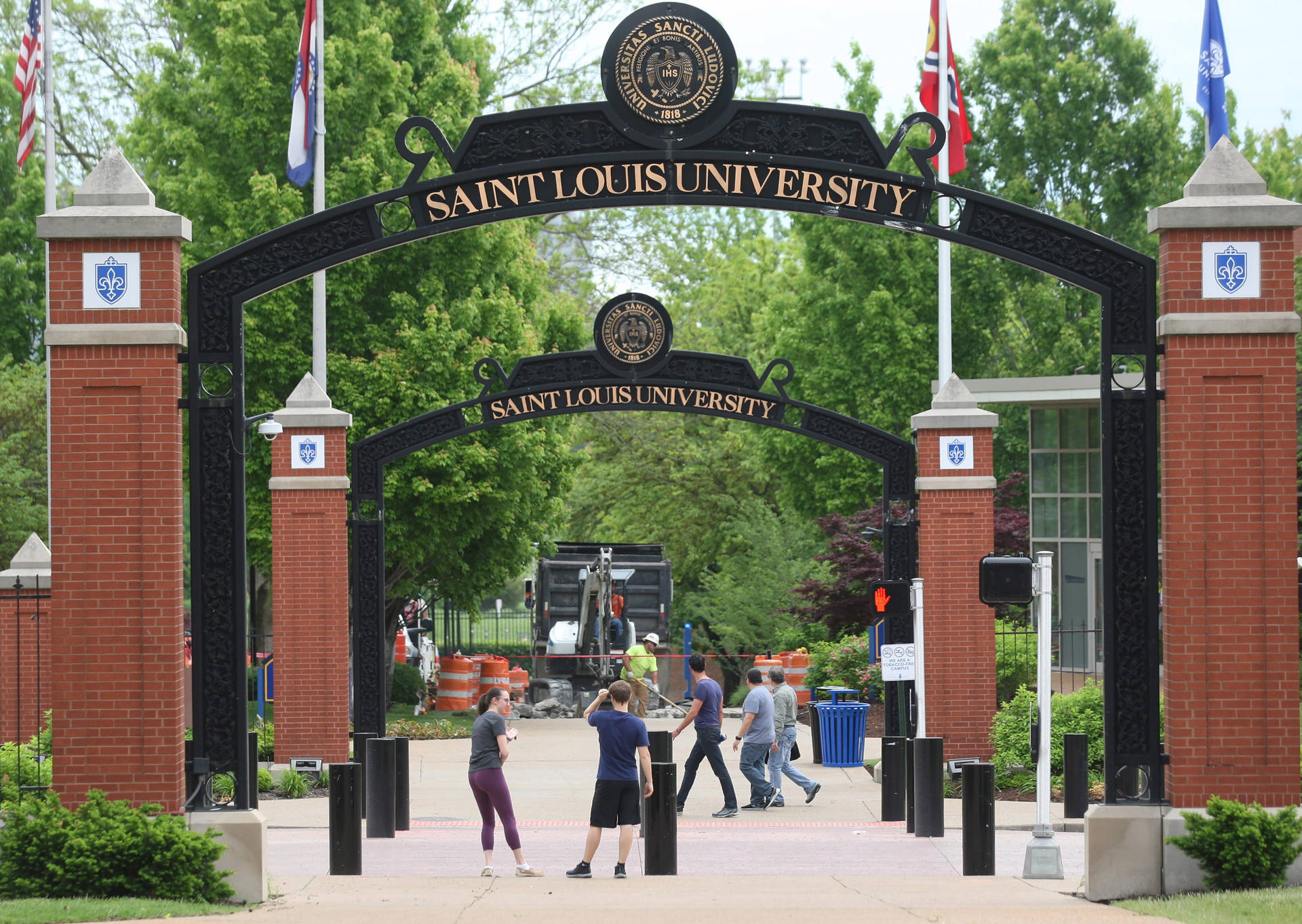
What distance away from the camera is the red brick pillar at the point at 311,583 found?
19.2 m

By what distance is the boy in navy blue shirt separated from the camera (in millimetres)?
12242

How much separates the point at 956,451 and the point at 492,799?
8.66 metres

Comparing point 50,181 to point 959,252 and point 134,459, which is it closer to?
point 134,459

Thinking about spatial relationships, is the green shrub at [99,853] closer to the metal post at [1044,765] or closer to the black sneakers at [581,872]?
the black sneakers at [581,872]

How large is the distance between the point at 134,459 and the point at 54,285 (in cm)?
129

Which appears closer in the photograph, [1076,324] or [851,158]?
[851,158]

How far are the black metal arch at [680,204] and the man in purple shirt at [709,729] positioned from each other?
249 inches

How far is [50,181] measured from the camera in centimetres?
2288


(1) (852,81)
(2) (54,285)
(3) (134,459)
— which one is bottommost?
(3) (134,459)

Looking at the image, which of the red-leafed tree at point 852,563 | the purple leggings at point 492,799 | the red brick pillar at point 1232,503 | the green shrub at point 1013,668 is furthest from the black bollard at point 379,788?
the red-leafed tree at point 852,563

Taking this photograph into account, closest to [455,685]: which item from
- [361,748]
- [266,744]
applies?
[266,744]

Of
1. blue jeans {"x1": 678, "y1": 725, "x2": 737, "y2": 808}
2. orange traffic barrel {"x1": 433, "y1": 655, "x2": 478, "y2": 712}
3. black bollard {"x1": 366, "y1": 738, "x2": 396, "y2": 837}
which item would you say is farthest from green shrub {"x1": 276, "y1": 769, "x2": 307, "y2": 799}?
orange traffic barrel {"x1": 433, "y1": 655, "x2": 478, "y2": 712}

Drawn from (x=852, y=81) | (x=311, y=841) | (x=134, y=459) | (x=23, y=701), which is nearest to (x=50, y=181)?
(x=23, y=701)

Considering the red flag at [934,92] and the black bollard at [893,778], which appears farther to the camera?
the red flag at [934,92]
